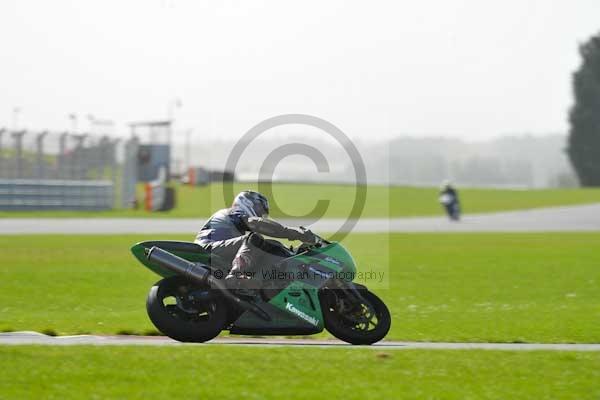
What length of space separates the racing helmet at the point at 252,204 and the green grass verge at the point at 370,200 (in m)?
33.0

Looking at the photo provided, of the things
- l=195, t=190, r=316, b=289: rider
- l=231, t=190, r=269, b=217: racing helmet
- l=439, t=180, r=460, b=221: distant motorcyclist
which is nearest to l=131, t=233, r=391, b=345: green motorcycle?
l=195, t=190, r=316, b=289: rider

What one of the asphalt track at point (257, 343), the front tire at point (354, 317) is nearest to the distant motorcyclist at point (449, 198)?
the asphalt track at point (257, 343)

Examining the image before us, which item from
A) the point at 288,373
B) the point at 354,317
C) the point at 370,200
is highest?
the point at 370,200

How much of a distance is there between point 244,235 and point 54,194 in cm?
3619

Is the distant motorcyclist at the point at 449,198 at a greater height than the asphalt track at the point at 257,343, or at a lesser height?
greater

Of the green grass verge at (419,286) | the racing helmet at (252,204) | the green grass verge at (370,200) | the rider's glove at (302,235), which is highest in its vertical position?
the racing helmet at (252,204)

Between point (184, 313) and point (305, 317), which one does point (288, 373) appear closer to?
point (305, 317)

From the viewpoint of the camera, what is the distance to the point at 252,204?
11.5 metres

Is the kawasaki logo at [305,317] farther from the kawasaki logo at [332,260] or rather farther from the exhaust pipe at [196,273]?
the kawasaki logo at [332,260]

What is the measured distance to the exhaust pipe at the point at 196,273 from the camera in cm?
1094

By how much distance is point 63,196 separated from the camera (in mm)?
46406

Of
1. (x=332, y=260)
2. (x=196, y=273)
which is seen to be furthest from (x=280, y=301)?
(x=196, y=273)

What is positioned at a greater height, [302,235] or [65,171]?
[65,171]

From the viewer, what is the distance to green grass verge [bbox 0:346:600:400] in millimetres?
8258
